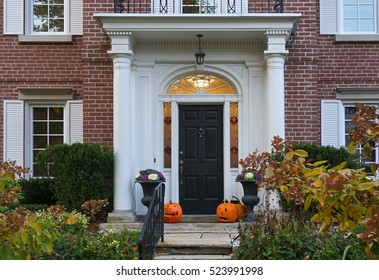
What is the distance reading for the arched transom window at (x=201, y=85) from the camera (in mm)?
10930

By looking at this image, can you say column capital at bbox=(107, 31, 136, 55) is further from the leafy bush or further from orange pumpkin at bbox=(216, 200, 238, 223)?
the leafy bush

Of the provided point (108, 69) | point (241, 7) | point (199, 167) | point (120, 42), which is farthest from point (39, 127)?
point (241, 7)

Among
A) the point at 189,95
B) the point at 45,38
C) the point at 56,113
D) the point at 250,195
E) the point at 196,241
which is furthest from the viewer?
the point at 56,113

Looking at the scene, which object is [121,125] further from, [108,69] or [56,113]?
[56,113]

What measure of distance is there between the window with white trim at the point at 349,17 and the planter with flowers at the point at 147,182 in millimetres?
4649

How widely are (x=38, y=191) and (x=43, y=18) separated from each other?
12.1ft

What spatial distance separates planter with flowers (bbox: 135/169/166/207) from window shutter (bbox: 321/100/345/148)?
11.9ft

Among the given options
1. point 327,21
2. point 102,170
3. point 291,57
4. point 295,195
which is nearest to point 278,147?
point 295,195

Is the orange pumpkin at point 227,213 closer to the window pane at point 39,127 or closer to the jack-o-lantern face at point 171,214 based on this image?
the jack-o-lantern face at point 171,214

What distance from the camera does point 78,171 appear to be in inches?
384


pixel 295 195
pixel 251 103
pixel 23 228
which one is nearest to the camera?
pixel 23 228

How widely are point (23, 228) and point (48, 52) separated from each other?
8.40 metres

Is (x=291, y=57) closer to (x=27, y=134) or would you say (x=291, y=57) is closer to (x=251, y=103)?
(x=251, y=103)

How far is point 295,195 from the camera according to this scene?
167 inches
